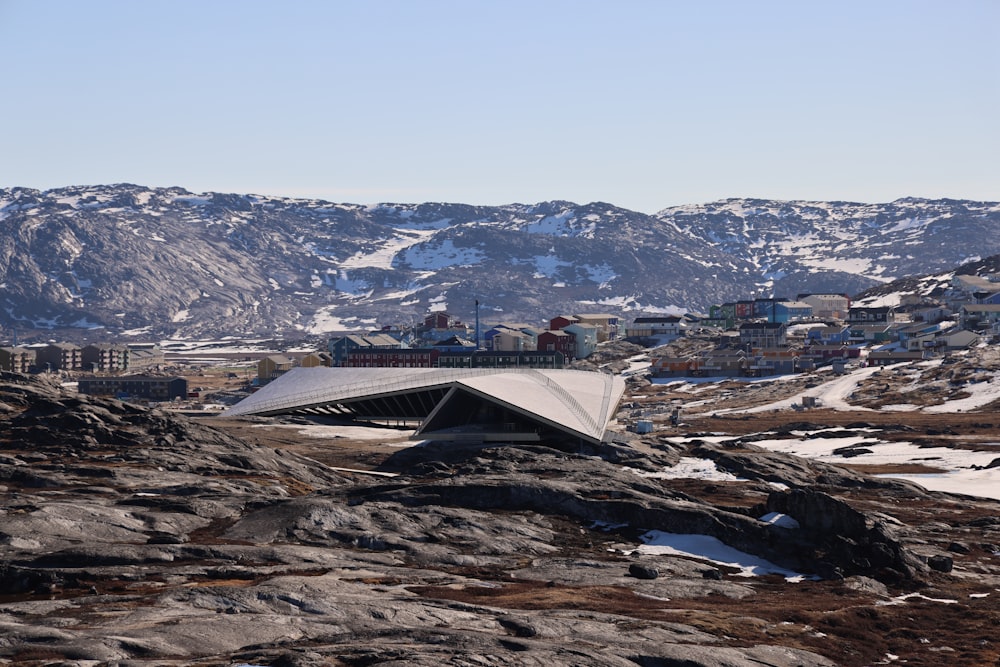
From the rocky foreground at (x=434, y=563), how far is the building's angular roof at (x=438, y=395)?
7.44 meters

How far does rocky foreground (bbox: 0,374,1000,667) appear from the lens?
47.8m

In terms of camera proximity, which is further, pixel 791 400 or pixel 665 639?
pixel 791 400

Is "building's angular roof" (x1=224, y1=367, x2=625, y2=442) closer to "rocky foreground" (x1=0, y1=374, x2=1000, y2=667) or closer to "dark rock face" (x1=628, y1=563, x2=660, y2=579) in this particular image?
"rocky foreground" (x1=0, y1=374, x2=1000, y2=667)

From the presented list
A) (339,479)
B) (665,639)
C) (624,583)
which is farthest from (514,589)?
(339,479)

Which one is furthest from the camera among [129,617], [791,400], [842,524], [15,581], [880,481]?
[791,400]

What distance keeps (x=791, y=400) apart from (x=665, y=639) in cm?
15313

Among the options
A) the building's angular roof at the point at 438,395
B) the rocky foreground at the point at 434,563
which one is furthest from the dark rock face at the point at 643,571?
the building's angular roof at the point at 438,395

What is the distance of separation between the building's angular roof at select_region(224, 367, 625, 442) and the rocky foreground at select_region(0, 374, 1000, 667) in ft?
24.4

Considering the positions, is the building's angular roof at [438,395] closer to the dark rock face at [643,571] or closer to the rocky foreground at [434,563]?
the rocky foreground at [434,563]

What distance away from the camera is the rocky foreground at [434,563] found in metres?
47.8

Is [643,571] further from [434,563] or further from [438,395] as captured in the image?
[438,395]

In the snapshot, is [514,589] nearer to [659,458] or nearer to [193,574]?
[193,574]

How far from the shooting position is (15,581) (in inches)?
2143

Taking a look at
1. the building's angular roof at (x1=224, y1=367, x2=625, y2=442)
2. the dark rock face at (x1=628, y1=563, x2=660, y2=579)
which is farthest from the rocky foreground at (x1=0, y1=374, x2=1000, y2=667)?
the building's angular roof at (x1=224, y1=367, x2=625, y2=442)
